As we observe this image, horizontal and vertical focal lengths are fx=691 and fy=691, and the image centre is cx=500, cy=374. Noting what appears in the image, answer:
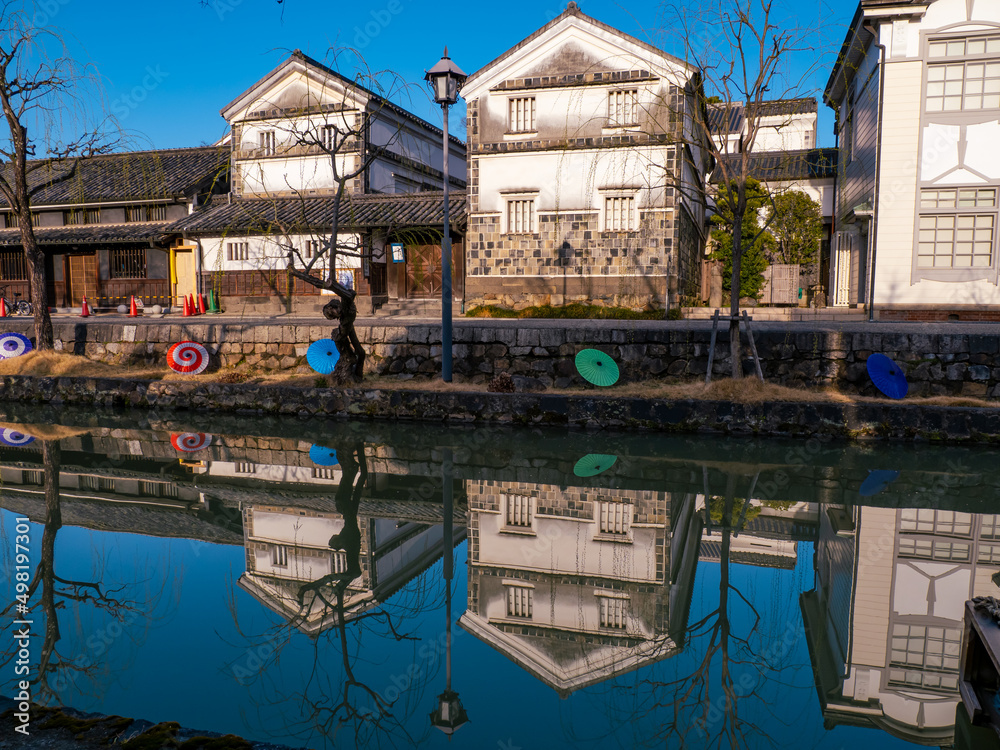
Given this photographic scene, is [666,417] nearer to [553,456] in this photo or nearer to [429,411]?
[553,456]

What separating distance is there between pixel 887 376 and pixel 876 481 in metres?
3.28

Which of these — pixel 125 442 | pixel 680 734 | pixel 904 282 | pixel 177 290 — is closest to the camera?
pixel 680 734

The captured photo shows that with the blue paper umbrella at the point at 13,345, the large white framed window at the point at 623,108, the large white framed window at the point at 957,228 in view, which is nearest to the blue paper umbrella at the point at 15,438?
the blue paper umbrella at the point at 13,345

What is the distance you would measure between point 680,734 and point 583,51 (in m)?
17.8

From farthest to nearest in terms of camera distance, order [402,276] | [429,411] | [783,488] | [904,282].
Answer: [402,276]
[904,282]
[429,411]
[783,488]

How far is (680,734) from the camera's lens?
3107 mm

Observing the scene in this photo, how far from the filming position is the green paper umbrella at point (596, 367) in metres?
10.7

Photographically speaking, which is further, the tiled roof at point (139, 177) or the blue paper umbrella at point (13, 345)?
the tiled roof at point (139, 177)

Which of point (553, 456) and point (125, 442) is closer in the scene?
point (553, 456)

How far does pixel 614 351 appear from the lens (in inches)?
438

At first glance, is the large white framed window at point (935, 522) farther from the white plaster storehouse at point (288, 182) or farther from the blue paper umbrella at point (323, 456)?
the white plaster storehouse at point (288, 182)

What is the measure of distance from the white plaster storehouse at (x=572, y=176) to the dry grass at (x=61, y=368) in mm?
8929

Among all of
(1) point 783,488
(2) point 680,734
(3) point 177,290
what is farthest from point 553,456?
(3) point 177,290

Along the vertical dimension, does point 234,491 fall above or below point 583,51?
below
